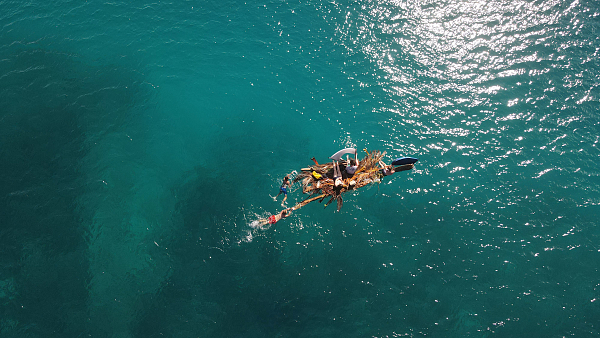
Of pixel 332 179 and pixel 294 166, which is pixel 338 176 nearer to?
pixel 332 179

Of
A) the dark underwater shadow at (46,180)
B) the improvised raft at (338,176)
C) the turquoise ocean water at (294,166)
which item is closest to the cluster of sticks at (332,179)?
the improvised raft at (338,176)

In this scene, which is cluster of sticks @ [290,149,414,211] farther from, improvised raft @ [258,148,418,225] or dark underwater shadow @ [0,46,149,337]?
dark underwater shadow @ [0,46,149,337]

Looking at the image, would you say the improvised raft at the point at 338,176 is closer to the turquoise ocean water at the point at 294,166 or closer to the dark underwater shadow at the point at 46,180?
the turquoise ocean water at the point at 294,166

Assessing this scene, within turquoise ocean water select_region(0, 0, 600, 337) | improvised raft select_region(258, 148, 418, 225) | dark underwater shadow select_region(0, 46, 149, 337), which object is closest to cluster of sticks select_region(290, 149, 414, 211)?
improvised raft select_region(258, 148, 418, 225)

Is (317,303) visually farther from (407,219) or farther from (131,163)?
(131,163)

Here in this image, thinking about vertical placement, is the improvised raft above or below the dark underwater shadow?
above
